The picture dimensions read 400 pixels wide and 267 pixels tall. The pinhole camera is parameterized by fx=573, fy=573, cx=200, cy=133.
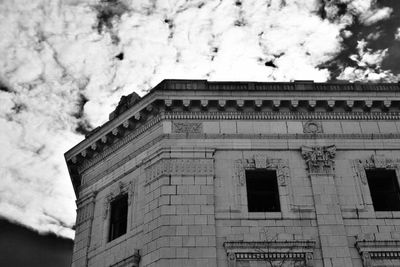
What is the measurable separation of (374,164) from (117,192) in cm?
1001

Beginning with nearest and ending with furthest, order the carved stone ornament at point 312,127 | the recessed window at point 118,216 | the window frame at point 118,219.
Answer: the window frame at point 118,219
the recessed window at point 118,216
the carved stone ornament at point 312,127

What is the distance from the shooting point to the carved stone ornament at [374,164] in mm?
21688

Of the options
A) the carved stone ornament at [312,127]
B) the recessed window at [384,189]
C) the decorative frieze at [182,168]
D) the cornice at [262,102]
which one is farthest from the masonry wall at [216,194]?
the recessed window at [384,189]

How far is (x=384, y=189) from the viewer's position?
21.7m

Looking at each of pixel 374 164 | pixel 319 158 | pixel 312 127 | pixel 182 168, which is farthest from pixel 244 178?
pixel 374 164

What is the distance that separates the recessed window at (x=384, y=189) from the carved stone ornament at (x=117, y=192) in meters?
9.07

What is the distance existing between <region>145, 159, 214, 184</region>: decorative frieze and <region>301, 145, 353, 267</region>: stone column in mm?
3736

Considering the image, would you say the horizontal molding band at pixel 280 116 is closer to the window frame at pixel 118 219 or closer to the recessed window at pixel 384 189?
the recessed window at pixel 384 189

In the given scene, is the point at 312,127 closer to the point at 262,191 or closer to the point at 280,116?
the point at 280,116

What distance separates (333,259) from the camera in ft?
63.8

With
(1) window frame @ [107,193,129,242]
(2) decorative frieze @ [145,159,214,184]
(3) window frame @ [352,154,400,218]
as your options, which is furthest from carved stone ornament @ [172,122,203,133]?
(3) window frame @ [352,154,400,218]

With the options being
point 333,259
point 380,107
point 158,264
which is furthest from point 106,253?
point 380,107

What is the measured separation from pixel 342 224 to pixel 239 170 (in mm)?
4172

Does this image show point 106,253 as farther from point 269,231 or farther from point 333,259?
point 333,259
